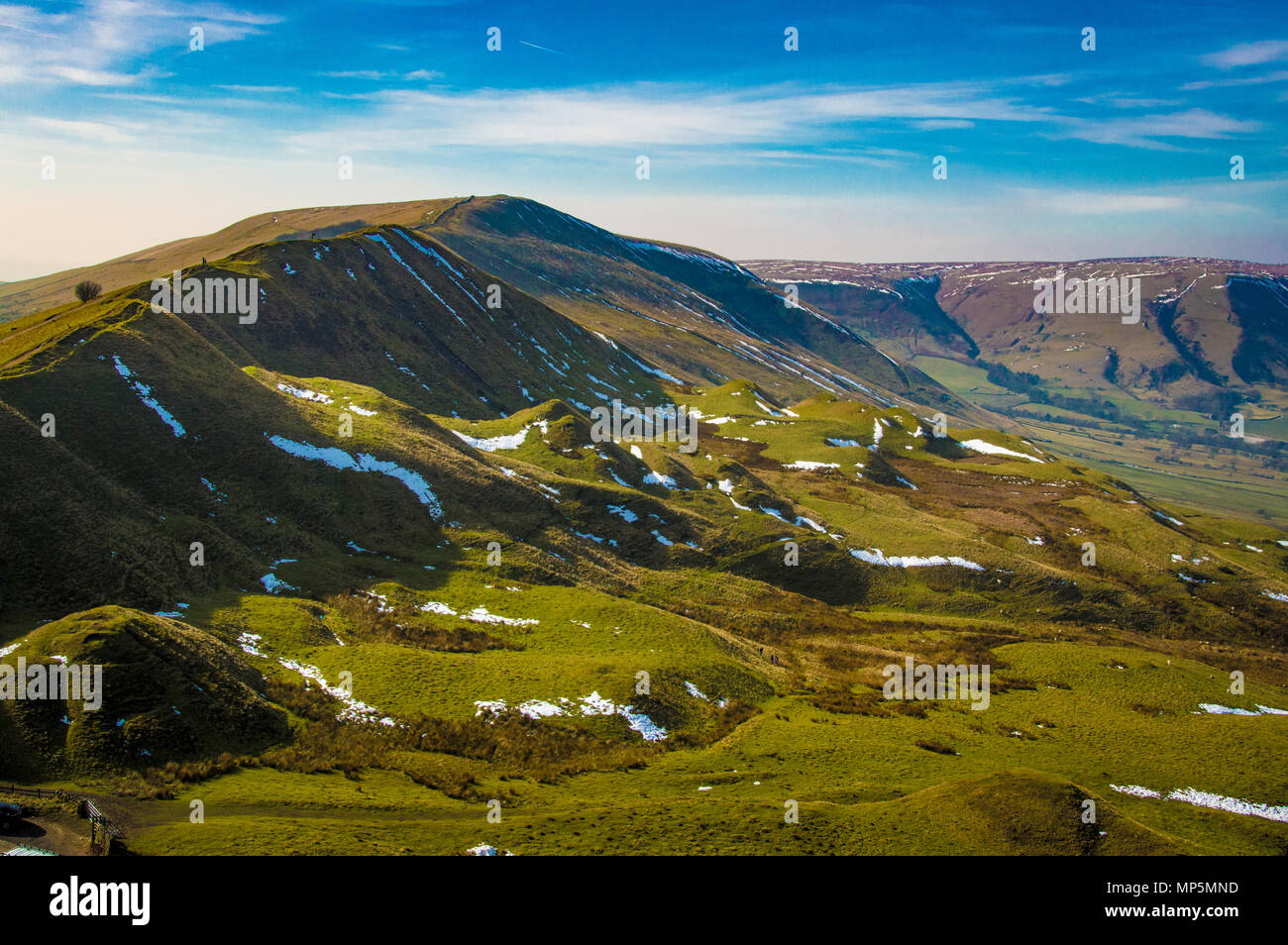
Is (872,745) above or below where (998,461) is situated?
below

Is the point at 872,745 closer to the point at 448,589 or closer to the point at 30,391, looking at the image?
the point at 448,589

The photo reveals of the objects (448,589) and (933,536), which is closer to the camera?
(448,589)

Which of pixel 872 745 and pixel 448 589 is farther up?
pixel 448 589

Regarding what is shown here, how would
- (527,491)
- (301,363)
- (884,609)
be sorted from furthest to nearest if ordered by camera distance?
(301,363)
(884,609)
(527,491)
